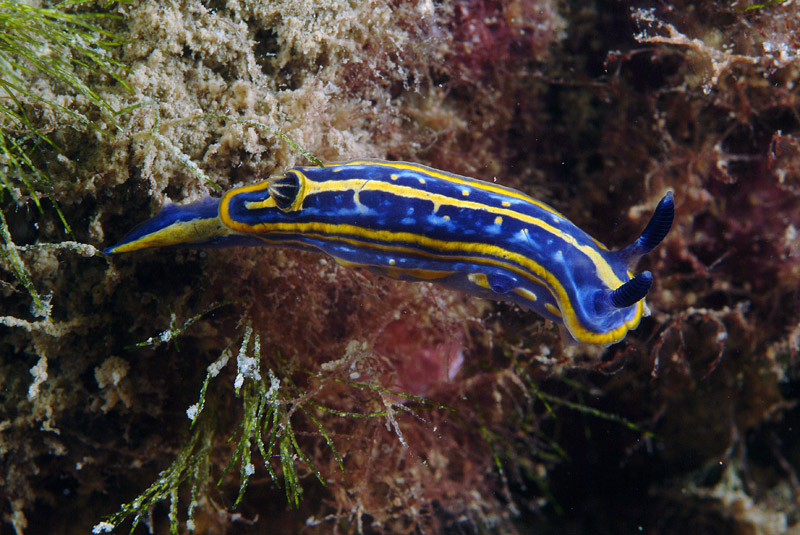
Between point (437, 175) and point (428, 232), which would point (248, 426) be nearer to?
point (428, 232)

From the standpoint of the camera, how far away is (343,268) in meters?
3.29

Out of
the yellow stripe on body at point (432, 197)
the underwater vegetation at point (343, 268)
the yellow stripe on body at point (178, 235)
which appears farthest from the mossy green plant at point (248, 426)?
the yellow stripe on body at point (432, 197)

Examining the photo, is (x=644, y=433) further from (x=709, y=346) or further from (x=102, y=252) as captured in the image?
(x=102, y=252)

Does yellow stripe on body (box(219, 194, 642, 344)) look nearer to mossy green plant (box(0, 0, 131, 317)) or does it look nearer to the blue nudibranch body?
the blue nudibranch body

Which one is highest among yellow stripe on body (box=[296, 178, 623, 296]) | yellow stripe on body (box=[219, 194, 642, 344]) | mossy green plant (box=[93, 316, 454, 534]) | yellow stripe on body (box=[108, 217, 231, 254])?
yellow stripe on body (box=[296, 178, 623, 296])

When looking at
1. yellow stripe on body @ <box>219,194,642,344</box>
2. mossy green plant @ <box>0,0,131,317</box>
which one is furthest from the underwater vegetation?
yellow stripe on body @ <box>219,194,642,344</box>

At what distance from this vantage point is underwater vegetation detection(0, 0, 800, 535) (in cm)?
282

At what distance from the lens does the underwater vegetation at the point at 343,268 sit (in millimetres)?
2824

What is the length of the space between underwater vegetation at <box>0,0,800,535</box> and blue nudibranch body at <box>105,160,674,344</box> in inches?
12.8

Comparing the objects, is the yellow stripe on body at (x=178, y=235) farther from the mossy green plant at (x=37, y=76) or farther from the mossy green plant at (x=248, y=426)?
the mossy green plant at (x=248, y=426)

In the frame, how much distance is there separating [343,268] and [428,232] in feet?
3.22

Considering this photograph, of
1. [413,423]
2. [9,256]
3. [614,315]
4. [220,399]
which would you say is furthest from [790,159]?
[9,256]

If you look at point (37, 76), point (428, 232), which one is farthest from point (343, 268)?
point (37, 76)

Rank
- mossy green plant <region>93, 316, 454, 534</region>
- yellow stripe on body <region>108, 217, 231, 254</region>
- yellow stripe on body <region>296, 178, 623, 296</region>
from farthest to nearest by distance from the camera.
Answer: mossy green plant <region>93, 316, 454, 534</region> < yellow stripe on body <region>108, 217, 231, 254</region> < yellow stripe on body <region>296, 178, 623, 296</region>
